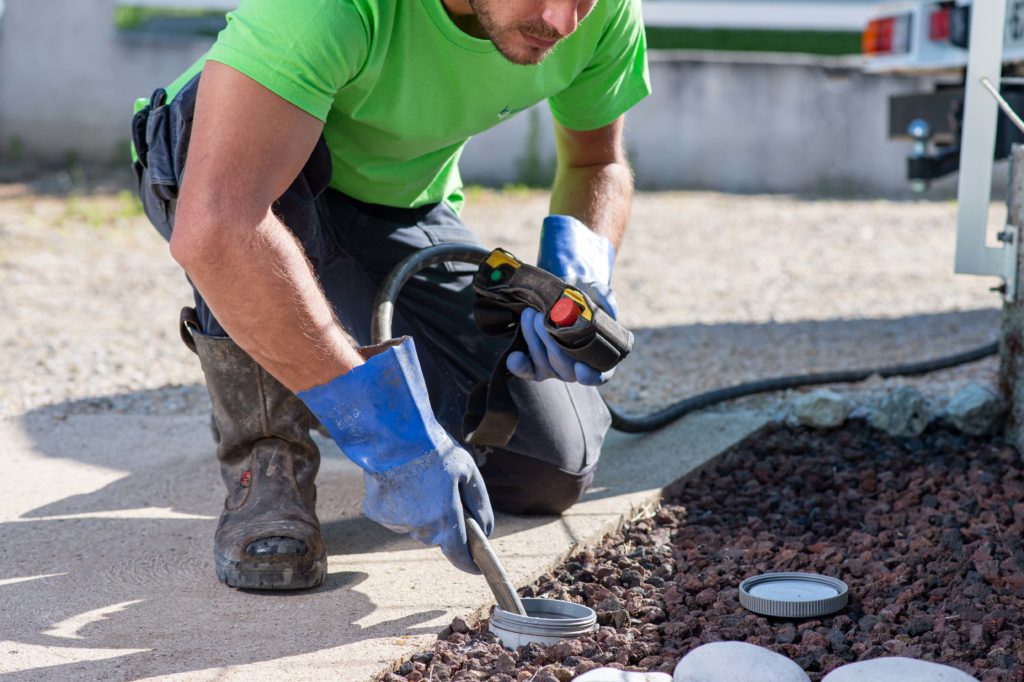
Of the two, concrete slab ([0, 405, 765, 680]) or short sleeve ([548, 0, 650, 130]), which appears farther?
short sleeve ([548, 0, 650, 130])

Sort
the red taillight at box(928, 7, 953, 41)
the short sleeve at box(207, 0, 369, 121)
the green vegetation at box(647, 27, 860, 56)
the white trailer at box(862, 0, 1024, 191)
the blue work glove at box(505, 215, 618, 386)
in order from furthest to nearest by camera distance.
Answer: the green vegetation at box(647, 27, 860, 56)
the red taillight at box(928, 7, 953, 41)
the white trailer at box(862, 0, 1024, 191)
the blue work glove at box(505, 215, 618, 386)
the short sleeve at box(207, 0, 369, 121)

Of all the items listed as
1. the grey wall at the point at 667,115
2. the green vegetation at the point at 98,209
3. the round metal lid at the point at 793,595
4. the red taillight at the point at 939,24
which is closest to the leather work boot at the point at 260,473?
the round metal lid at the point at 793,595

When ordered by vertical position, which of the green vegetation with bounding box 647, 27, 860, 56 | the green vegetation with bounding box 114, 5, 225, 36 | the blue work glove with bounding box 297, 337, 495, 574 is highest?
the green vegetation with bounding box 114, 5, 225, 36

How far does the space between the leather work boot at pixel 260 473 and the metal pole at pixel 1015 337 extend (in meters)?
1.72

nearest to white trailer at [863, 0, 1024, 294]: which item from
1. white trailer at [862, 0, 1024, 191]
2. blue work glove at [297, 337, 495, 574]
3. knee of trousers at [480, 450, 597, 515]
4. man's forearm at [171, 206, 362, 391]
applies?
white trailer at [862, 0, 1024, 191]

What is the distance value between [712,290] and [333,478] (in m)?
2.95

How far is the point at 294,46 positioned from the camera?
1.82 metres

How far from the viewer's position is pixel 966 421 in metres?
2.94

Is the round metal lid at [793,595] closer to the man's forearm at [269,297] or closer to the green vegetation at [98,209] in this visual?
the man's forearm at [269,297]

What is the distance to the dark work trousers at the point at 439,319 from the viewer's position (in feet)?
7.73

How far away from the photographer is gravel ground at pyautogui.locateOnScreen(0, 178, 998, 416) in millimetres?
3756

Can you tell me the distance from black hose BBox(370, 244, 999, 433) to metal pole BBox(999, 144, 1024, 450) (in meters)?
0.60

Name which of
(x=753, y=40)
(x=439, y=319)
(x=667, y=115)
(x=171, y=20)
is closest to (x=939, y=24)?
(x=439, y=319)

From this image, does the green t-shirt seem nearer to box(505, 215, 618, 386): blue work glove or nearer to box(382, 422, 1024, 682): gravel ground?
box(505, 215, 618, 386): blue work glove
